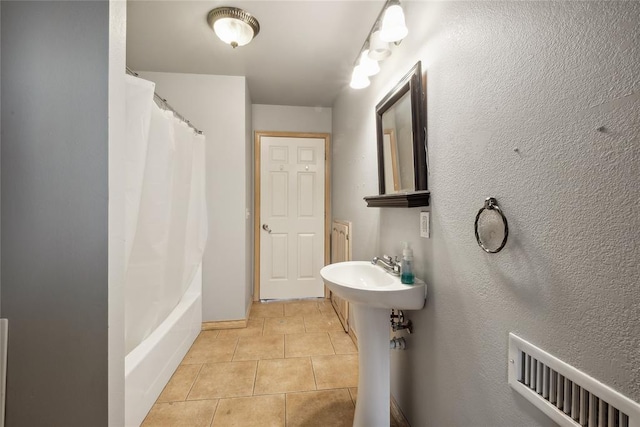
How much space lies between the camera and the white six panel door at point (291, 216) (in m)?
3.06

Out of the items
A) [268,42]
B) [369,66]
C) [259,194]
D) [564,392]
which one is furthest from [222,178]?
[564,392]

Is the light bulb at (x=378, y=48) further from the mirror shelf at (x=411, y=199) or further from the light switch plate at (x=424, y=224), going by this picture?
the light switch plate at (x=424, y=224)

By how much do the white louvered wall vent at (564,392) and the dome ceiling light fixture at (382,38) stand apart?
118 centimetres

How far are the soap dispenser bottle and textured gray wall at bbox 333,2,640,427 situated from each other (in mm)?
46

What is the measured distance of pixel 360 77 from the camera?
1615 millimetres

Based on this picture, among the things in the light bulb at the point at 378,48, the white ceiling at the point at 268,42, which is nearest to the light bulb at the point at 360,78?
the light bulb at the point at 378,48

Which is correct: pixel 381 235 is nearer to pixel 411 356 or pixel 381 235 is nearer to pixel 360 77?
pixel 411 356

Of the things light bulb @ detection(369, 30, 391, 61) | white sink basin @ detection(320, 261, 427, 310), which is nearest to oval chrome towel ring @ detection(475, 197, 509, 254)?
white sink basin @ detection(320, 261, 427, 310)

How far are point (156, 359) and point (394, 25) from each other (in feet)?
6.85

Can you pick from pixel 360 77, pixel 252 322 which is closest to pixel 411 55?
pixel 360 77

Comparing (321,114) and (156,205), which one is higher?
(321,114)

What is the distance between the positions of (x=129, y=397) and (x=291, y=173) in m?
2.33

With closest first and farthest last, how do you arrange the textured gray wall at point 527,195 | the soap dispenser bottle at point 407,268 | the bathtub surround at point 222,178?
the textured gray wall at point 527,195 < the soap dispenser bottle at point 407,268 < the bathtub surround at point 222,178

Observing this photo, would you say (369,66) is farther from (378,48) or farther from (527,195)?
(527,195)
